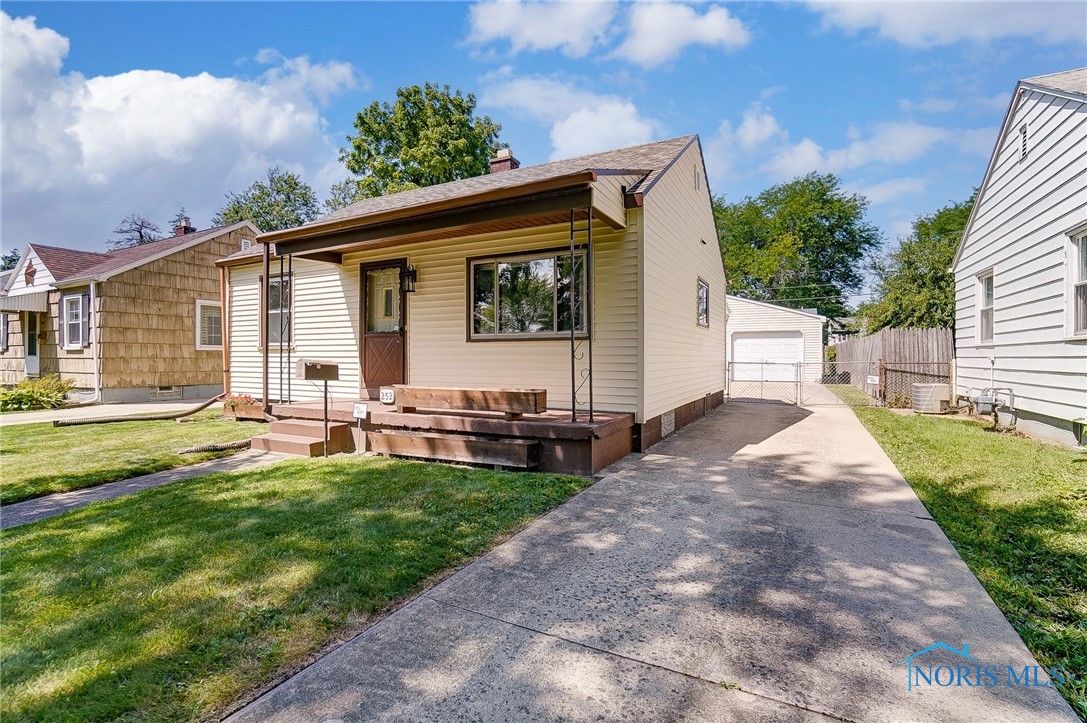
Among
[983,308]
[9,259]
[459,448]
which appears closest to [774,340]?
[983,308]

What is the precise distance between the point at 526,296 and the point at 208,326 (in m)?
12.0

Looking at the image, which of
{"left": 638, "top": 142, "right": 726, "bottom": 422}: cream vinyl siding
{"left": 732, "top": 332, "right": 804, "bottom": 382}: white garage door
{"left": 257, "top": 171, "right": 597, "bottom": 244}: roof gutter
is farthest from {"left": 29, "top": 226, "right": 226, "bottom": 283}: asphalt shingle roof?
{"left": 732, "top": 332, "right": 804, "bottom": 382}: white garage door

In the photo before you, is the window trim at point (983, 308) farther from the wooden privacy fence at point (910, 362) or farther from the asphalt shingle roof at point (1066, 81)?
the asphalt shingle roof at point (1066, 81)

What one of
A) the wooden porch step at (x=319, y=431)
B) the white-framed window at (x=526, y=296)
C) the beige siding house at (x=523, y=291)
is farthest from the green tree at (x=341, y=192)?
the wooden porch step at (x=319, y=431)

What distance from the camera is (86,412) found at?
10.7 meters

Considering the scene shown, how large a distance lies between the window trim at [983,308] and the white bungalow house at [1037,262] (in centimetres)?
2

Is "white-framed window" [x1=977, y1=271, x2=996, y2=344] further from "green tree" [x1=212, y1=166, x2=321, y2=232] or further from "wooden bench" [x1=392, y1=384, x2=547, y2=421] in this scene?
"green tree" [x1=212, y1=166, x2=321, y2=232]

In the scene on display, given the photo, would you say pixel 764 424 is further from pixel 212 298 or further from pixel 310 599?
pixel 212 298

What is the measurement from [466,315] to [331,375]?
2.26 meters

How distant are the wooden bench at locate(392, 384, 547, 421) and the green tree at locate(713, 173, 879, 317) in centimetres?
3584

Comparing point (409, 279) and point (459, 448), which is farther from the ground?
point (409, 279)

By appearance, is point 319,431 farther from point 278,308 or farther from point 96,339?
point 96,339

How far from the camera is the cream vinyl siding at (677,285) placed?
6.64 metres

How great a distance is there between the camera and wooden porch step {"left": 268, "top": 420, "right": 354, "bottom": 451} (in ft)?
20.8
